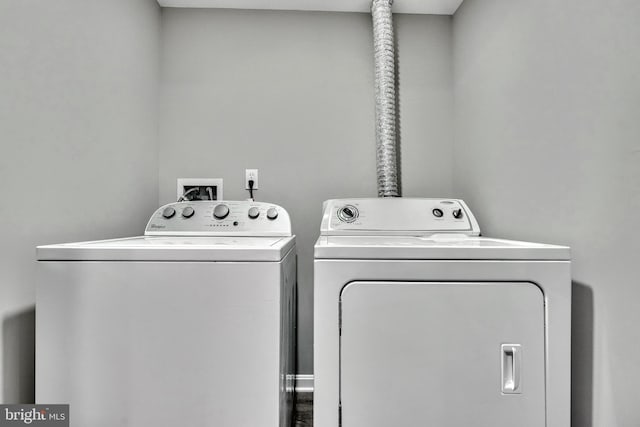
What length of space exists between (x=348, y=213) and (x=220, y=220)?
60 cm

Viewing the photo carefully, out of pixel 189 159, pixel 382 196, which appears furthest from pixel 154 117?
pixel 382 196

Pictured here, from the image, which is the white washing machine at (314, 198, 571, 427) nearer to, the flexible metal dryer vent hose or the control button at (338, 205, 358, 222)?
the control button at (338, 205, 358, 222)

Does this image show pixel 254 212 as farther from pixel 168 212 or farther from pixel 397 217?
pixel 397 217

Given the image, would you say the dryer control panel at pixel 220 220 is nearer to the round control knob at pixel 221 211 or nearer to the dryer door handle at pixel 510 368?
the round control knob at pixel 221 211

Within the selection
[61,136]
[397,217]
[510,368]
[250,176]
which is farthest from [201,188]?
[510,368]

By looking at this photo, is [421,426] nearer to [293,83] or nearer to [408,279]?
[408,279]

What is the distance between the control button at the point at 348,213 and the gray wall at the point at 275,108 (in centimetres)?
34

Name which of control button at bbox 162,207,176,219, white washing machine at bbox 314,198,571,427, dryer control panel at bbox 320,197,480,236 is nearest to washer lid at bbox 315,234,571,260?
white washing machine at bbox 314,198,571,427

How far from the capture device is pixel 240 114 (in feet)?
6.52

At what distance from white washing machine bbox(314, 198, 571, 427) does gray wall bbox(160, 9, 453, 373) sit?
3.48 ft

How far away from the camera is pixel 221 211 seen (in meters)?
1.67

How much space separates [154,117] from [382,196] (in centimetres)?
130

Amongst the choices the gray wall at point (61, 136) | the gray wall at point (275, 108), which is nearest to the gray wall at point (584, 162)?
the gray wall at point (275, 108)

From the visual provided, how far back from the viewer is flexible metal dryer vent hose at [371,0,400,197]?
6.02 feet
